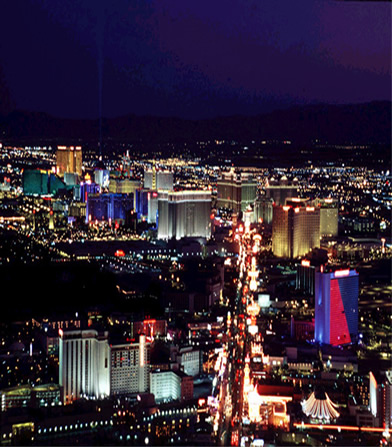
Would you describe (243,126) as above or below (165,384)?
above

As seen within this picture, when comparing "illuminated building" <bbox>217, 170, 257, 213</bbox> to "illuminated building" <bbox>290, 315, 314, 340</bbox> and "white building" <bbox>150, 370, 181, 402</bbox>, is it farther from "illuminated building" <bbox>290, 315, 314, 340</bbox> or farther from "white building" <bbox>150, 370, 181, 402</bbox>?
"white building" <bbox>150, 370, 181, 402</bbox>

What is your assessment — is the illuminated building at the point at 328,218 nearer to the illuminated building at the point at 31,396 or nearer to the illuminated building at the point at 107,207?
the illuminated building at the point at 107,207

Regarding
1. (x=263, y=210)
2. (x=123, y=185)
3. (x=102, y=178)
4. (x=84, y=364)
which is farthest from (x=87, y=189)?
(x=84, y=364)

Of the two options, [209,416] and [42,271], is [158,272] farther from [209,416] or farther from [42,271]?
[209,416]

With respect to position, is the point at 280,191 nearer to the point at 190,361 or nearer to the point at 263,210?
the point at 263,210

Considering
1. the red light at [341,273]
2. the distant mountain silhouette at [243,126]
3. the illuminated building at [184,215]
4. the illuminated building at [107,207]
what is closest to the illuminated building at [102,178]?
the illuminated building at [107,207]

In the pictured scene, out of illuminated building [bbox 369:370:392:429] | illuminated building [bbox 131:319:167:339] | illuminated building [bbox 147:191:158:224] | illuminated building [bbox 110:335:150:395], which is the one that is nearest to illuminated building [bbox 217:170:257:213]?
illuminated building [bbox 147:191:158:224]

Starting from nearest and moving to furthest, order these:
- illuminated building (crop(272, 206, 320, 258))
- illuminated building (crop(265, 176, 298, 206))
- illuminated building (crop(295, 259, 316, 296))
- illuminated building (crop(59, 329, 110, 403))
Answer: illuminated building (crop(59, 329, 110, 403)) → illuminated building (crop(295, 259, 316, 296)) → illuminated building (crop(272, 206, 320, 258)) → illuminated building (crop(265, 176, 298, 206))
